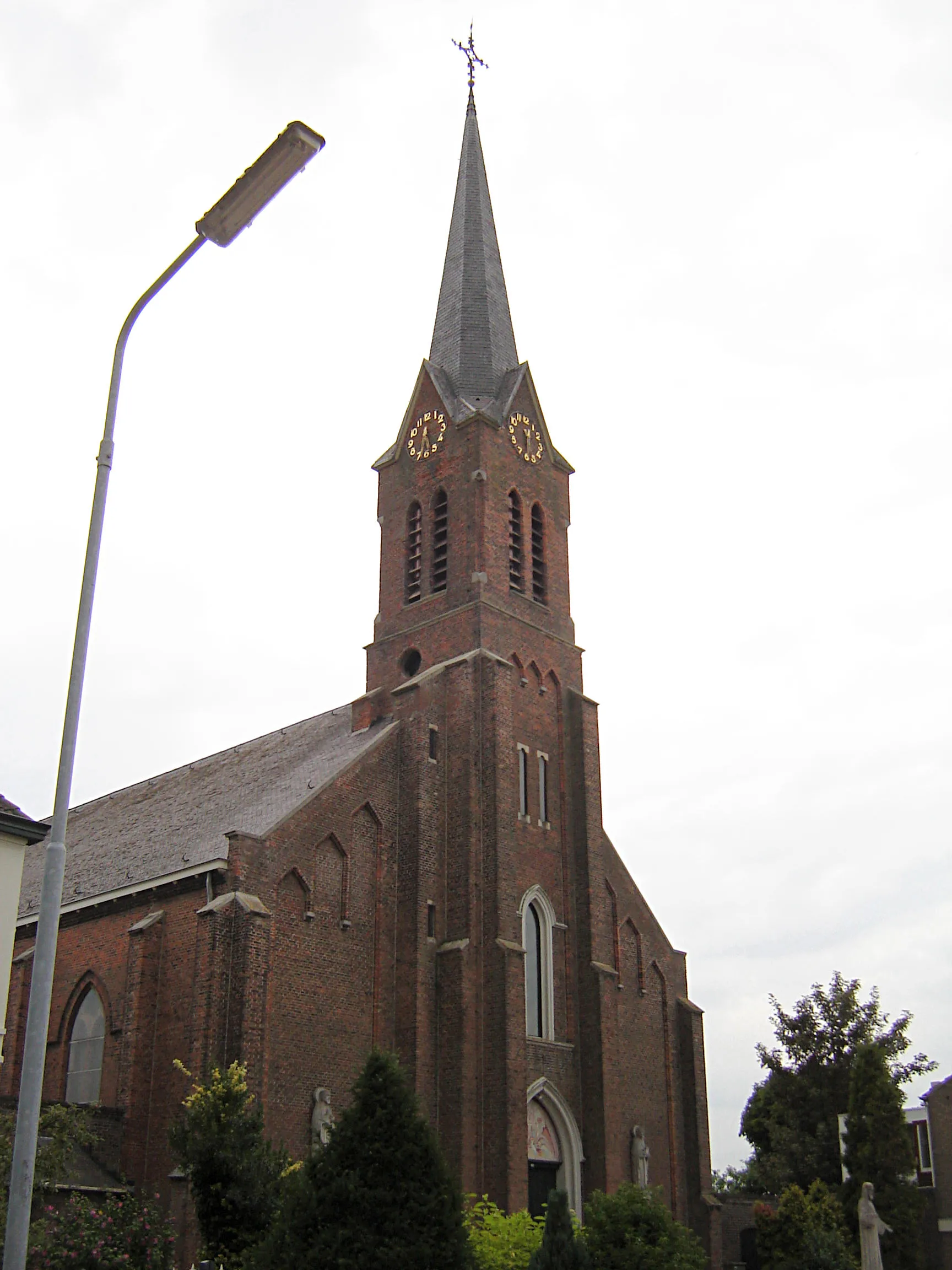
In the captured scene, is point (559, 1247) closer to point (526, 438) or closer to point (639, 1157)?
point (639, 1157)

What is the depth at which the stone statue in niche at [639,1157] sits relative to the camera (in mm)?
33969

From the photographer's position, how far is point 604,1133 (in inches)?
1292

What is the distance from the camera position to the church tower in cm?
3164

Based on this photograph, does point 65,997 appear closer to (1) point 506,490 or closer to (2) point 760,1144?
(1) point 506,490

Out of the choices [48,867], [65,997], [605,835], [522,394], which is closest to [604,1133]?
[605,835]

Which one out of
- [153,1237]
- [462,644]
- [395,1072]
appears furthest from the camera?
[462,644]

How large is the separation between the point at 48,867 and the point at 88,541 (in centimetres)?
305

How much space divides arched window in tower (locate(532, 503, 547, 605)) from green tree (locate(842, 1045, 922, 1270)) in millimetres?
17445

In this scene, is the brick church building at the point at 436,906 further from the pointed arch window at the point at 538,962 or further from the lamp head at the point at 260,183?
the lamp head at the point at 260,183

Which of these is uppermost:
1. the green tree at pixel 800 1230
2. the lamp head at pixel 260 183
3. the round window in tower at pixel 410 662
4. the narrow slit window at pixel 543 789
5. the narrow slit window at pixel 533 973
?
the round window in tower at pixel 410 662

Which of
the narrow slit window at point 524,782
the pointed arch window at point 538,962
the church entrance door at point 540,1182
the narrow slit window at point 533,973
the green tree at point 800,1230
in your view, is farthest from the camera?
the narrow slit window at point 524,782

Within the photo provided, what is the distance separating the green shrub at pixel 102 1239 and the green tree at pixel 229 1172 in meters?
0.97

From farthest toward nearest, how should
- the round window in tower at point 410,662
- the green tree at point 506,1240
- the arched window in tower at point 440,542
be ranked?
the arched window in tower at point 440,542, the round window in tower at point 410,662, the green tree at point 506,1240

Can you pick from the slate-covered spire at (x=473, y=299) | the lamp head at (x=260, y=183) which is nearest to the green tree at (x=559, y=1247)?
the lamp head at (x=260, y=183)
